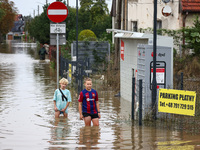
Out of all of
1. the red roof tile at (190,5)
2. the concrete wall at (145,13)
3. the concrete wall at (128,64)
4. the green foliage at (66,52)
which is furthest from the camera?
the green foliage at (66,52)

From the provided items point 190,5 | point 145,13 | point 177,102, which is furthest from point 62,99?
point 145,13

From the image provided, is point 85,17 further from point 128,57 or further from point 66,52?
point 128,57

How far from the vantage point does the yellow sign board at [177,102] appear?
36.2 ft

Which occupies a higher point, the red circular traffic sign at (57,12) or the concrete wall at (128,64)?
the red circular traffic sign at (57,12)

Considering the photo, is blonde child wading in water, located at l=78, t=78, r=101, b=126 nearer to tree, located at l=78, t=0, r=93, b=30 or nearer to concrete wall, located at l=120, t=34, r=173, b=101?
concrete wall, located at l=120, t=34, r=173, b=101

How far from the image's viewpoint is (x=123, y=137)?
402 inches

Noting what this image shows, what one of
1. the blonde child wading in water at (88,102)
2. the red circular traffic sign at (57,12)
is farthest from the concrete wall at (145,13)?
the blonde child wading in water at (88,102)

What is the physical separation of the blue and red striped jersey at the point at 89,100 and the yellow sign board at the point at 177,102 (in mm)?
1718

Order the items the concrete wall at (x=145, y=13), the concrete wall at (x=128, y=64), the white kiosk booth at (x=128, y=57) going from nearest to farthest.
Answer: the white kiosk booth at (x=128, y=57) < the concrete wall at (x=128, y=64) < the concrete wall at (x=145, y=13)

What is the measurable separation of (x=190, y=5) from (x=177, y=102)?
652 inches

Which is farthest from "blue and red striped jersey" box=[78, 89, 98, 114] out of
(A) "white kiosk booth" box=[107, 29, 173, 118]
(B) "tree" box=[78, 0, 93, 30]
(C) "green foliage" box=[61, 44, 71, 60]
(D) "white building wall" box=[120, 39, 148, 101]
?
(B) "tree" box=[78, 0, 93, 30]

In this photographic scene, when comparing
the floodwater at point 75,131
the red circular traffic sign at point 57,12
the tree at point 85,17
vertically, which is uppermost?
the tree at point 85,17

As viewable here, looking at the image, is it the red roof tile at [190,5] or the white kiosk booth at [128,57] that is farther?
the red roof tile at [190,5]

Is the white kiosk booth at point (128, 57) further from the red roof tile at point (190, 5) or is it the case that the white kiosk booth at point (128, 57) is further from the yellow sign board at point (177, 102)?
the red roof tile at point (190, 5)
